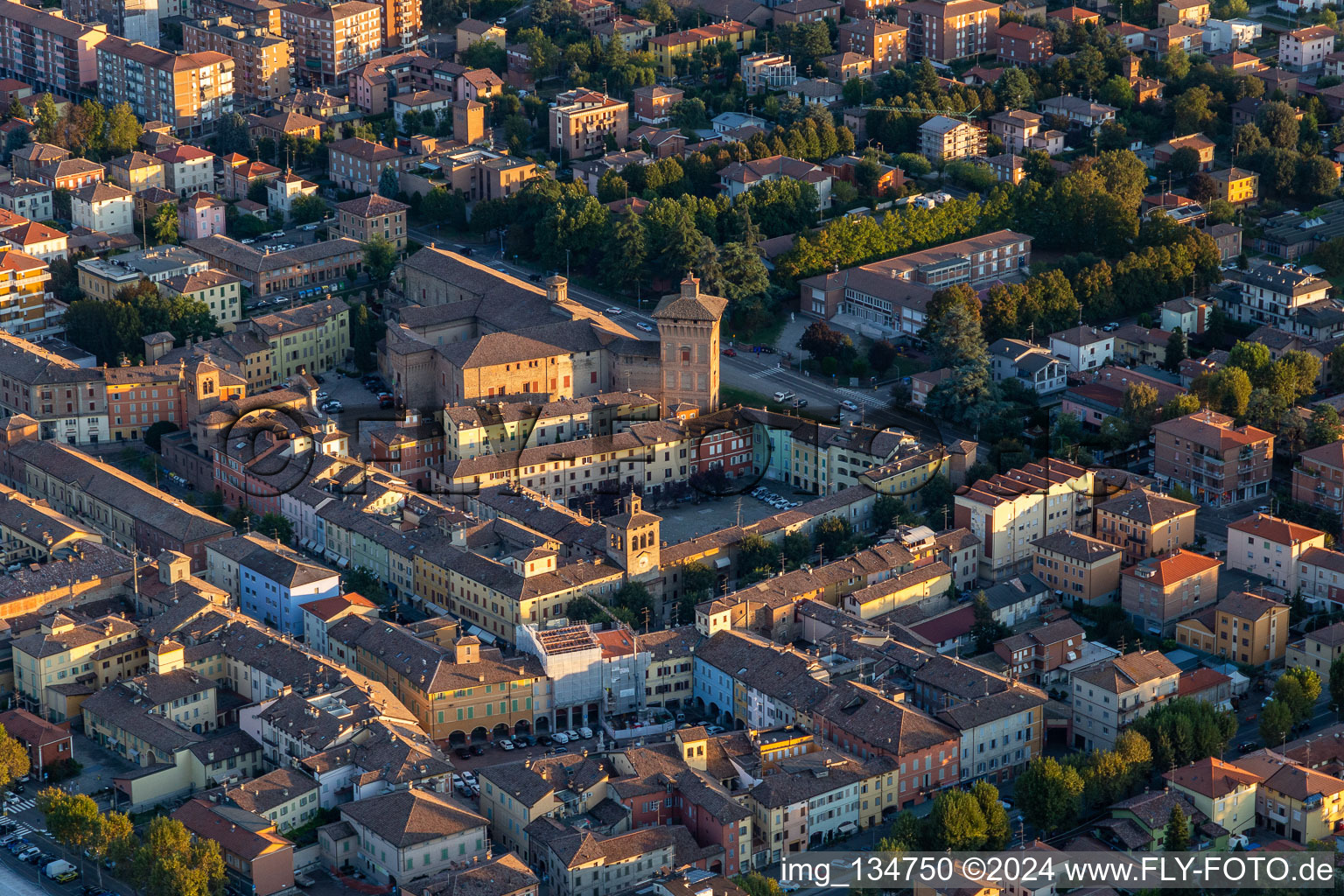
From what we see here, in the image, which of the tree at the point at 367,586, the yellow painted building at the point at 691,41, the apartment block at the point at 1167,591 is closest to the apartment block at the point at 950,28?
the yellow painted building at the point at 691,41

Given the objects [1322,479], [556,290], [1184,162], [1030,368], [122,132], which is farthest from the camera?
[122,132]

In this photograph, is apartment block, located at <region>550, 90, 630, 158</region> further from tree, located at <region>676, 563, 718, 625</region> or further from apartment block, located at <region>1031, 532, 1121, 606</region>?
apartment block, located at <region>1031, 532, 1121, 606</region>

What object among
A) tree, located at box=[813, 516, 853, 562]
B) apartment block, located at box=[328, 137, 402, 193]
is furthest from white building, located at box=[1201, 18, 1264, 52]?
tree, located at box=[813, 516, 853, 562]

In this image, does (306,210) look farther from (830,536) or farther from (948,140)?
(830,536)

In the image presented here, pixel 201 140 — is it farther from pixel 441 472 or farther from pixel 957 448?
pixel 957 448

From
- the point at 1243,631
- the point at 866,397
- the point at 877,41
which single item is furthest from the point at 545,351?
the point at 877,41

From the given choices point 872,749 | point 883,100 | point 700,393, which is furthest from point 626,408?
point 883,100
